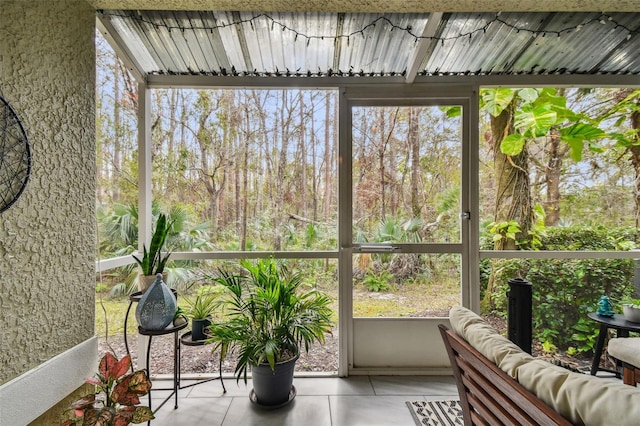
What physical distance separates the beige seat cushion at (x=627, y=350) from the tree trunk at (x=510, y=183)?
108 cm

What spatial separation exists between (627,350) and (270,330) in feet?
7.52

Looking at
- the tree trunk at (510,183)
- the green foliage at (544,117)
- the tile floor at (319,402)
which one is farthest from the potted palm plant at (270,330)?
the green foliage at (544,117)

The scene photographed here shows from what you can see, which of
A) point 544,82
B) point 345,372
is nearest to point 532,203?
point 544,82

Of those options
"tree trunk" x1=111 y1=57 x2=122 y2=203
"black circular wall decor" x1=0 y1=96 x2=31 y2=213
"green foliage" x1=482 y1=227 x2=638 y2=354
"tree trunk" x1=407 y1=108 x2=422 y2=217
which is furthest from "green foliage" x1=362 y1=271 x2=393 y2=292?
"tree trunk" x1=111 y1=57 x2=122 y2=203

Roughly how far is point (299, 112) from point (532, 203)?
256 centimetres

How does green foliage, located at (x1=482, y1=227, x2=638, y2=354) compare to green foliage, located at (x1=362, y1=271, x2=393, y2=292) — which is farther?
green foliage, located at (x1=482, y1=227, x2=638, y2=354)

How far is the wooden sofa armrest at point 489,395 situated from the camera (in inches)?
30.8

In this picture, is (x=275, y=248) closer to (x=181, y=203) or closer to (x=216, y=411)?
(x=181, y=203)

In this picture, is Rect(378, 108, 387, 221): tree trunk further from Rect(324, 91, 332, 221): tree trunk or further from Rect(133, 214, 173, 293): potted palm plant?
Rect(133, 214, 173, 293): potted palm plant

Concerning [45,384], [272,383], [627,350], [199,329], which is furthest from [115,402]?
[627,350]

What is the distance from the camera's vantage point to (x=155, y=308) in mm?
1759

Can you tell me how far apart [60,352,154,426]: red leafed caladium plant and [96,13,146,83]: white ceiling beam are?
6.80ft

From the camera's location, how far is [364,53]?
2.12 metres

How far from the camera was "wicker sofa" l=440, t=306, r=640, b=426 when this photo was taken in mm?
669
